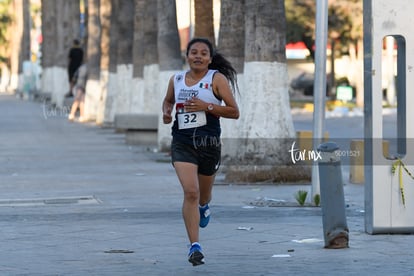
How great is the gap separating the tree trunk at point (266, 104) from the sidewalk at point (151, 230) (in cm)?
37

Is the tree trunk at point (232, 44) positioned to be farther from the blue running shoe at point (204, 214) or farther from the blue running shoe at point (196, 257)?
the blue running shoe at point (196, 257)

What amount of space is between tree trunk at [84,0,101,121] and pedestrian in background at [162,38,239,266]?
2645cm

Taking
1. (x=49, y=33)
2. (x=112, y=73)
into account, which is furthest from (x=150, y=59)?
(x=49, y=33)

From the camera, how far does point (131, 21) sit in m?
30.6

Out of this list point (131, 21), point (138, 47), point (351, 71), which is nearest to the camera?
point (138, 47)

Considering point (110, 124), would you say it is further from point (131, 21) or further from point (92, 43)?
point (92, 43)

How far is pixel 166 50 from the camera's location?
2294cm

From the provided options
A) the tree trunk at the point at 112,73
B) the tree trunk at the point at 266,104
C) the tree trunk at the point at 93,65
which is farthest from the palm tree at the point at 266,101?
the tree trunk at the point at 93,65

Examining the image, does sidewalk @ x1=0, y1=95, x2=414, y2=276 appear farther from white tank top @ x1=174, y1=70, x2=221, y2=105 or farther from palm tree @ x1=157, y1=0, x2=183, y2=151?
palm tree @ x1=157, y1=0, x2=183, y2=151

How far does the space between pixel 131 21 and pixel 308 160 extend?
13953 millimetres

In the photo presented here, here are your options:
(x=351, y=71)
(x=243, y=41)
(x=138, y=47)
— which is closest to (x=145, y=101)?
(x=138, y=47)

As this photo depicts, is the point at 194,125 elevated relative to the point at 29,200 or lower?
elevated

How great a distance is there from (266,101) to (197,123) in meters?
6.53

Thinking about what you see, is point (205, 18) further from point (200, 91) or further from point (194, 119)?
point (194, 119)
